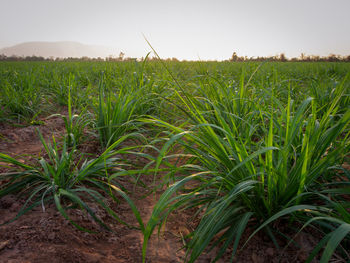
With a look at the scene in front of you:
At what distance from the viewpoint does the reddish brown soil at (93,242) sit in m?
1.00

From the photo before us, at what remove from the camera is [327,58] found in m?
19.0

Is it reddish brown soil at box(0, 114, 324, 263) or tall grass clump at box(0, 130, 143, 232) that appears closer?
reddish brown soil at box(0, 114, 324, 263)

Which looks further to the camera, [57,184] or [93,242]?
[57,184]

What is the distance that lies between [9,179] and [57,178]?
0.37 m

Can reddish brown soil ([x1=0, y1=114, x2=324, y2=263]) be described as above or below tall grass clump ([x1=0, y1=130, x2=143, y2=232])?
below

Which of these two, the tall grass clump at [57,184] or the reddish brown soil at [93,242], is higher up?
the tall grass clump at [57,184]

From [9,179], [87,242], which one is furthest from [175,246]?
[9,179]

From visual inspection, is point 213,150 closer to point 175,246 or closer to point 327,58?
point 175,246

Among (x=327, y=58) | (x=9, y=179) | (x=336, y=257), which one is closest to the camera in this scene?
(x=336, y=257)

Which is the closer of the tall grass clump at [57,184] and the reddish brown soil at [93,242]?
the reddish brown soil at [93,242]

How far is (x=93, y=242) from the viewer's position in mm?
1147

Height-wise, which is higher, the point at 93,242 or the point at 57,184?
the point at 57,184

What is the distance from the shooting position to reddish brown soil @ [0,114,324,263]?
3.27 feet

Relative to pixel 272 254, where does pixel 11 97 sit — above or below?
above
